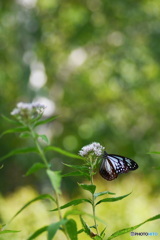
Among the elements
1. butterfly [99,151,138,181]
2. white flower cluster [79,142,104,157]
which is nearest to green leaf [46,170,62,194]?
white flower cluster [79,142,104,157]

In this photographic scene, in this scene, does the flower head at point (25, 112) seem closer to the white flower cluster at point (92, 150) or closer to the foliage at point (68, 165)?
Answer: the foliage at point (68, 165)

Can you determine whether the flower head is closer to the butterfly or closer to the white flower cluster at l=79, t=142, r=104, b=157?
the white flower cluster at l=79, t=142, r=104, b=157

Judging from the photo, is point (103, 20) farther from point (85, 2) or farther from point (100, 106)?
point (100, 106)

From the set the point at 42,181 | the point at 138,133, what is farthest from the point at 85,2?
the point at 42,181

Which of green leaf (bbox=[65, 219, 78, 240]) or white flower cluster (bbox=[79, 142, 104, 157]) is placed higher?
white flower cluster (bbox=[79, 142, 104, 157])

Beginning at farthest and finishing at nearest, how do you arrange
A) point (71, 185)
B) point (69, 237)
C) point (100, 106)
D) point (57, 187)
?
point (100, 106) → point (71, 185) → point (69, 237) → point (57, 187)

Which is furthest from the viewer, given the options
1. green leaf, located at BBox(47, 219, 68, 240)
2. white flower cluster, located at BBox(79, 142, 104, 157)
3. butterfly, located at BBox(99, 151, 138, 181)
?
butterfly, located at BBox(99, 151, 138, 181)
